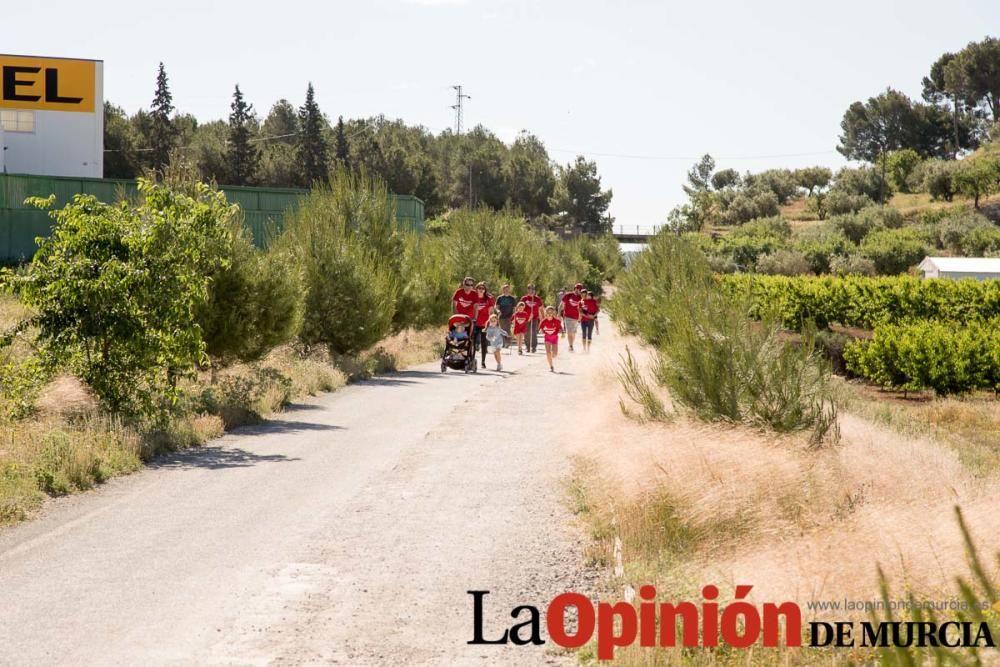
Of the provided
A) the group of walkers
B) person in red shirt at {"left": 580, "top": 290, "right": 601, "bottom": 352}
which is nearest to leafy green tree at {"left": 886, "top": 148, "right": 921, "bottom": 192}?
the group of walkers

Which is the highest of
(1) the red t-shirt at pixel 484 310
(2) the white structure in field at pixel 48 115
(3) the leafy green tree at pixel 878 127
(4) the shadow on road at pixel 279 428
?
(3) the leafy green tree at pixel 878 127

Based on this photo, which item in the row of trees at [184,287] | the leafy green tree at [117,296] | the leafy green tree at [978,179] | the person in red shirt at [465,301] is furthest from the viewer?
the leafy green tree at [978,179]

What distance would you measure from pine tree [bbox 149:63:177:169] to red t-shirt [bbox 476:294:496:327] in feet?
212

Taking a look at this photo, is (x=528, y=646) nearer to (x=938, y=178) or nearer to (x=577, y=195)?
(x=577, y=195)

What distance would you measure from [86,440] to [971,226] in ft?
329

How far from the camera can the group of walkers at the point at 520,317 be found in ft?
87.5

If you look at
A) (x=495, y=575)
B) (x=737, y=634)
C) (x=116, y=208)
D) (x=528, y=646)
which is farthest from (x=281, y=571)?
(x=116, y=208)

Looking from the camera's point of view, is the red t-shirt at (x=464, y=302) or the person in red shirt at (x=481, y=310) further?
the person in red shirt at (x=481, y=310)

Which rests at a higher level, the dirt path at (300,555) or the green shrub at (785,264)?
the green shrub at (785,264)

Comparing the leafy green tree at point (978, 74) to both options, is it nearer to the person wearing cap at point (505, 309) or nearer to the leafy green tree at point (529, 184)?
the leafy green tree at point (529, 184)

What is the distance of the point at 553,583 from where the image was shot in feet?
28.7

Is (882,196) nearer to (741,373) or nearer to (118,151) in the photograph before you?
(118,151)

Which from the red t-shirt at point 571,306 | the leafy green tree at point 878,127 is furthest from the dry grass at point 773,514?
the leafy green tree at point 878,127

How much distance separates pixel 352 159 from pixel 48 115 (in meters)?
46.6
